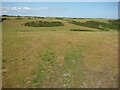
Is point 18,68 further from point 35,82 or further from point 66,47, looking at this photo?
point 66,47

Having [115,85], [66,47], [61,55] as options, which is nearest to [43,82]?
[115,85]

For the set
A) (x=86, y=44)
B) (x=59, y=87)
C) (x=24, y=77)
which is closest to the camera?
(x=59, y=87)

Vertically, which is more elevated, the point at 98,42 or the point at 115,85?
the point at 98,42

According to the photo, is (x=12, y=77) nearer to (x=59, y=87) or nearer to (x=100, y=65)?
(x=59, y=87)

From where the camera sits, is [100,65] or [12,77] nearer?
[12,77]

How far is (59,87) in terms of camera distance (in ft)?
35.8

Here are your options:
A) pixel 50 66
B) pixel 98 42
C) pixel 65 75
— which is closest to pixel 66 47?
pixel 98 42

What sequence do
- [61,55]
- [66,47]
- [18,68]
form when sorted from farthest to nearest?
[66,47] → [61,55] → [18,68]

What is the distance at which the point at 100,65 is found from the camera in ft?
45.0

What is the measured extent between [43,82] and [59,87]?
2.89 ft

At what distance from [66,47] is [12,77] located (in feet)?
21.8

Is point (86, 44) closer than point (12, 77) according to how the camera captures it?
No

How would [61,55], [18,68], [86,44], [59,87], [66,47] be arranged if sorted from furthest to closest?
[86,44] → [66,47] → [61,55] → [18,68] → [59,87]

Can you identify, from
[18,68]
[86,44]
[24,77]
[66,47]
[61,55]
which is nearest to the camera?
[24,77]
